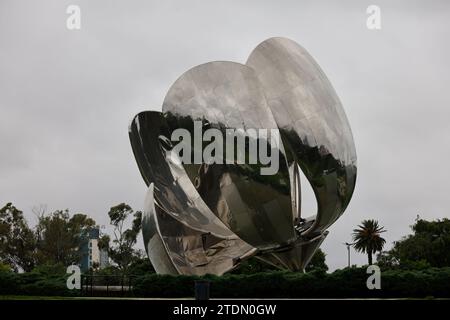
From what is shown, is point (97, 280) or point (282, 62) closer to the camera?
point (282, 62)

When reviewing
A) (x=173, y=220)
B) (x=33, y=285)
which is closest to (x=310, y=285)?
(x=173, y=220)

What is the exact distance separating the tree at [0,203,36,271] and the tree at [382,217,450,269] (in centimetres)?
2692

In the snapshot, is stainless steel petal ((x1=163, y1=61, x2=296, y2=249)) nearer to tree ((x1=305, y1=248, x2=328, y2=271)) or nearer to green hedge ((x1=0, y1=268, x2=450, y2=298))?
green hedge ((x1=0, y1=268, x2=450, y2=298))

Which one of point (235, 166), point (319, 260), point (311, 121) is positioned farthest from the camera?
point (319, 260)

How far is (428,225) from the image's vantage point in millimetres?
57250

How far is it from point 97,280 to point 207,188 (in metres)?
16.6

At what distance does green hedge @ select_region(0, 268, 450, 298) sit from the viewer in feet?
72.1

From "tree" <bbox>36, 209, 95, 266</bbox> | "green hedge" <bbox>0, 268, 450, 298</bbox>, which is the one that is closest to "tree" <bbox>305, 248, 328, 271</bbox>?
"tree" <bbox>36, 209, 95, 266</bbox>

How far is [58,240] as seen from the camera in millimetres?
57438

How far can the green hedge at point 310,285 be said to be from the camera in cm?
2197

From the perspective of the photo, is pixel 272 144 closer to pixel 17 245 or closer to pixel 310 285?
pixel 310 285

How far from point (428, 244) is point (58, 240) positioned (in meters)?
26.8
